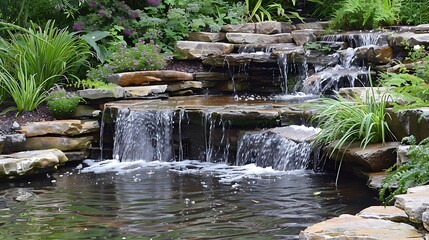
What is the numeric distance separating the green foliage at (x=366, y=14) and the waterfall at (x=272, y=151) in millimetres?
3962

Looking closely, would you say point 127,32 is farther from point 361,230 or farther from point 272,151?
point 361,230

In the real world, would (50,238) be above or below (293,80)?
below

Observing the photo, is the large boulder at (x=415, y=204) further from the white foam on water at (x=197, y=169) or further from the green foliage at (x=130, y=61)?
the green foliage at (x=130, y=61)

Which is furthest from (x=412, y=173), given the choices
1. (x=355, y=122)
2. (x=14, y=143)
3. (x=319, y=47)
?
(x=319, y=47)

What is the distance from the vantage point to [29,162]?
7875mm

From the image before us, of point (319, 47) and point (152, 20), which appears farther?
point (152, 20)

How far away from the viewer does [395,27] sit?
11148mm

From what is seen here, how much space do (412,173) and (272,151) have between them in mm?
2643

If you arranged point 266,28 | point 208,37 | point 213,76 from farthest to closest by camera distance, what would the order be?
point 266,28
point 208,37
point 213,76

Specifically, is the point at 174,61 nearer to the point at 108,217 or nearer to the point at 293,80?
the point at 293,80

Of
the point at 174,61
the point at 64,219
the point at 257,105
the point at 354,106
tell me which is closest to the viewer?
the point at 64,219

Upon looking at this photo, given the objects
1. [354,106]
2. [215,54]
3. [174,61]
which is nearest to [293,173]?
[354,106]

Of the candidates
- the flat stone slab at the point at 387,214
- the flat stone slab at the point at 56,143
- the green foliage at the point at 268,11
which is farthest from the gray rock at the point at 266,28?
the flat stone slab at the point at 387,214

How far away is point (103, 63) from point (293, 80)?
3.13 metres
